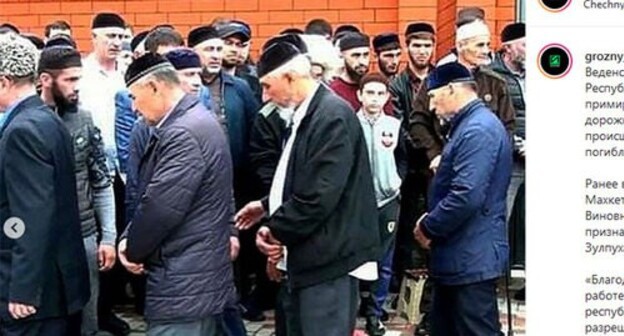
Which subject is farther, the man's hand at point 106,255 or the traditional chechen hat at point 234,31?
the traditional chechen hat at point 234,31

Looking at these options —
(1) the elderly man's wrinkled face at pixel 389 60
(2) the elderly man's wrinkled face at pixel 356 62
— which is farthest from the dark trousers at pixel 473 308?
(1) the elderly man's wrinkled face at pixel 389 60

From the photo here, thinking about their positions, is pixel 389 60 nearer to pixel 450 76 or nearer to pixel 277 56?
pixel 450 76

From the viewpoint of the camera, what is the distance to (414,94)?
8.34 metres

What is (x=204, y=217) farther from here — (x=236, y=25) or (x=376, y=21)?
(x=376, y=21)

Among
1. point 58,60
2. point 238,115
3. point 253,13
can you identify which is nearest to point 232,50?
point 238,115

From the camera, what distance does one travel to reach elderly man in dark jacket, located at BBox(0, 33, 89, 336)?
471 centimetres

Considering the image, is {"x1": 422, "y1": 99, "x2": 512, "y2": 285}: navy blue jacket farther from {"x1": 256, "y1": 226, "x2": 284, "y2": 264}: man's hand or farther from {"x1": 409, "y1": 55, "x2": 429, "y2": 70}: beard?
{"x1": 409, "y1": 55, "x2": 429, "y2": 70}: beard

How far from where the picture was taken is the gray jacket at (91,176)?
593cm

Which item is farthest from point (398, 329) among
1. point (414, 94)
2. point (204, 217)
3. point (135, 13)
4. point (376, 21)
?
point (135, 13)

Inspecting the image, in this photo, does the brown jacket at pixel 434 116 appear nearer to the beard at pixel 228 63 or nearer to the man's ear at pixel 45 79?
the beard at pixel 228 63

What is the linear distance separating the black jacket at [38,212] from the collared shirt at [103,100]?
233 cm

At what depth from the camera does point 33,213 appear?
15.4 ft

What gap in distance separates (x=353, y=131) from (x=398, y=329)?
10.0ft

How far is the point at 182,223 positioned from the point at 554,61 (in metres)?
2.57
